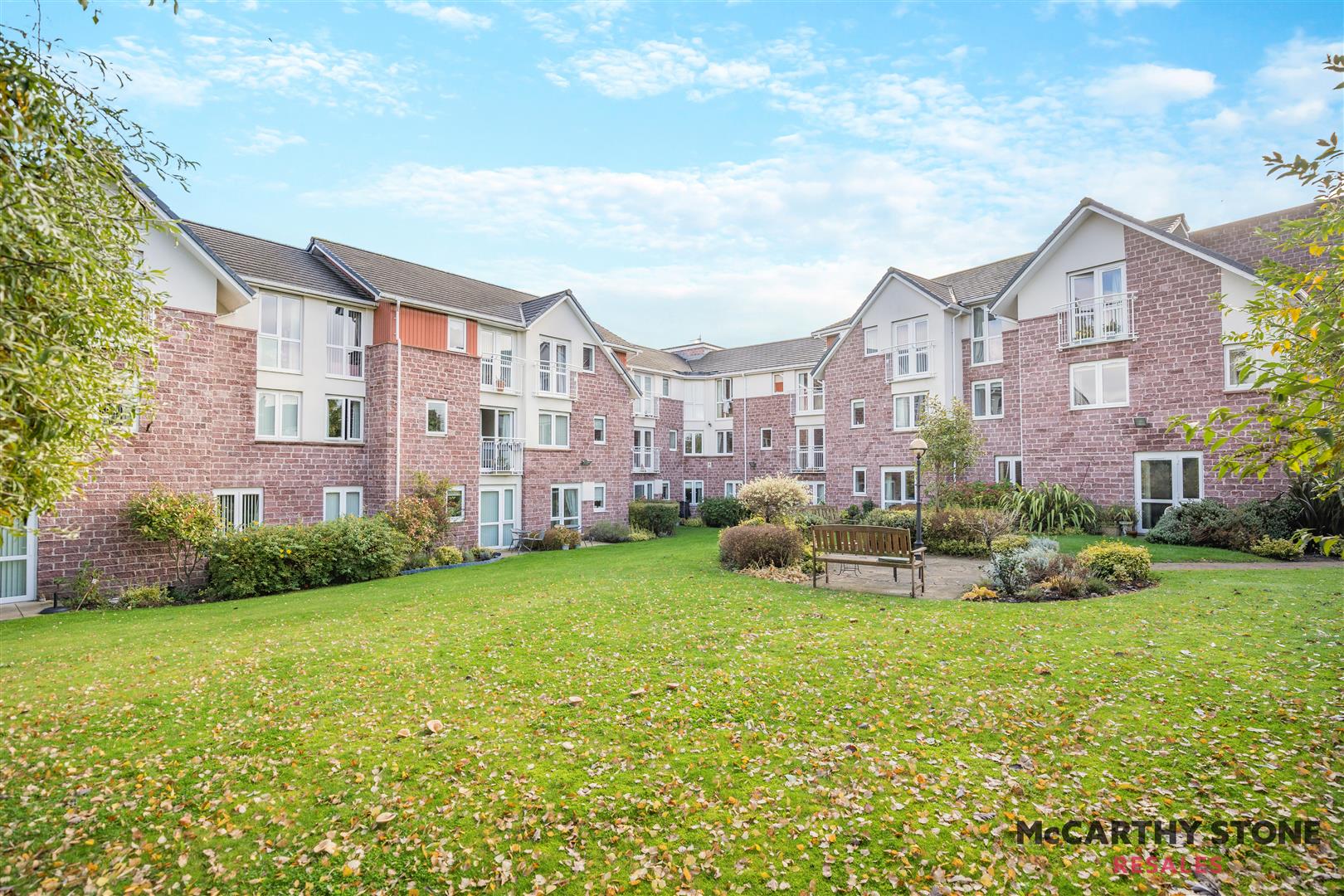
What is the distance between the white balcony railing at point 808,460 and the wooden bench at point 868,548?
72.8ft

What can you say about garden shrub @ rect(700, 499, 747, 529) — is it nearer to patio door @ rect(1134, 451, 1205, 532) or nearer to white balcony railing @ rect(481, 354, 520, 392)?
white balcony railing @ rect(481, 354, 520, 392)

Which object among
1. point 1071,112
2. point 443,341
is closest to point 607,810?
point 1071,112

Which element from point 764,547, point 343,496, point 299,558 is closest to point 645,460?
point 343,496

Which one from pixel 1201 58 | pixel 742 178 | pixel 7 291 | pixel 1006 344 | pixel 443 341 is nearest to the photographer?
pixel 7 291

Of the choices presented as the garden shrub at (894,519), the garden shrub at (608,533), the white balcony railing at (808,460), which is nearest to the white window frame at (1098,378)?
the garden shrub at (894,519)

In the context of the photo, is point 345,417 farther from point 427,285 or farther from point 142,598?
point 142,598

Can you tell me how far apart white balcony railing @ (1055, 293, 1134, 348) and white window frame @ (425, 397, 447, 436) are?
2177cm

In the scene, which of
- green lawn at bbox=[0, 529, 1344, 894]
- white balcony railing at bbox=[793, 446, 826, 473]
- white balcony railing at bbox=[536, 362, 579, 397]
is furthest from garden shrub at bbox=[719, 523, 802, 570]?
white balcony railing at bbox=[793, 446, 826, 473]

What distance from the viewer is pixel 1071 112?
39.7 feet

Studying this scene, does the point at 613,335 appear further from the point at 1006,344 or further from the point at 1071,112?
the point at 1071,112

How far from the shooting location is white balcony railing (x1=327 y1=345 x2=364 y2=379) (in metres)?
20.4

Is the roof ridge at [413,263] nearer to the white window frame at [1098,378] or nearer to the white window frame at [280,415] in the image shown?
the white window frame at [280,415]

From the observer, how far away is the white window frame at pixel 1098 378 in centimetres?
1948

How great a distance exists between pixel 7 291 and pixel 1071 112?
15.6m
